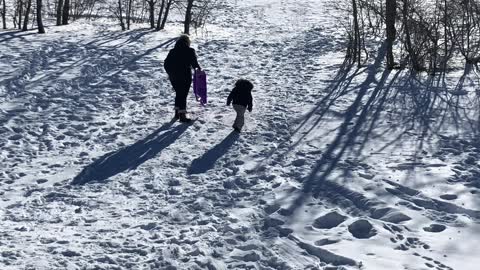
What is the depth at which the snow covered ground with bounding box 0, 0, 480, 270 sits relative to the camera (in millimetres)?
6246

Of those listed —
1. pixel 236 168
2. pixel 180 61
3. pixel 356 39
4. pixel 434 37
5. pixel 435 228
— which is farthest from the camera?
pixel 356 39

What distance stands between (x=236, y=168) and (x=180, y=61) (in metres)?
3.04

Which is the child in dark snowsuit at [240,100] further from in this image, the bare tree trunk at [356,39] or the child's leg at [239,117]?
the bare tree trunk at [356,39]

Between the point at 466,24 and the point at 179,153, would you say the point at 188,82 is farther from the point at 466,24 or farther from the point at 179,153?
the point at 466,24

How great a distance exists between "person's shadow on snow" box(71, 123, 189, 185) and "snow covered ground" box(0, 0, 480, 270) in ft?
0.12

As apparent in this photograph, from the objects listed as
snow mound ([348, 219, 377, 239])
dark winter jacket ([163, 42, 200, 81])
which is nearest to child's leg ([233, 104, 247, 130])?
dark winter jacket ([163, 42, 200, 81])

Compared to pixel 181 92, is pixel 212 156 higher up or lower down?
lower down

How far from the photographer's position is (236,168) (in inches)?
347

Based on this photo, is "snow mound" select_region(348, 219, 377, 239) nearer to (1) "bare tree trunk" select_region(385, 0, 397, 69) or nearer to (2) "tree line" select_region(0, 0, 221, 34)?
(1) "bare tree trunk" select_region(385, 0, 397, 69)

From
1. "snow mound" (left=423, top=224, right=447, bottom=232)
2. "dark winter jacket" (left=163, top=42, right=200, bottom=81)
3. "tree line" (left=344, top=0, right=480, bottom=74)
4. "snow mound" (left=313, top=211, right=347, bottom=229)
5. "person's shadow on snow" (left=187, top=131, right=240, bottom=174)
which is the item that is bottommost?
"person's shadow on snow" (left=187, top=131, right=240, bottom=174)

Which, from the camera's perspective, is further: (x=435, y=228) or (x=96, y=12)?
(x=96, y=12)

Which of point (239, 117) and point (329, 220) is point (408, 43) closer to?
point (239, 117)

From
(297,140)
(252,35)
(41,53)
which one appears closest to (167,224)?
(297,140)

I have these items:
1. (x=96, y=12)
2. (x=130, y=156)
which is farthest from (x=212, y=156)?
(x=96, y=12)
